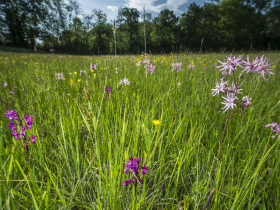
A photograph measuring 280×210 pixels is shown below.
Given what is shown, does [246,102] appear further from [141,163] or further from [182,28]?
[182,28]

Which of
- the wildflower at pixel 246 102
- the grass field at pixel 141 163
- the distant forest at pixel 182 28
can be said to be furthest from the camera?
the distant forest at pixel 182 28

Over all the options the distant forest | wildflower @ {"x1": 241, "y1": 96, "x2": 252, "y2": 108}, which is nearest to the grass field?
wildflower @ {"x1": 241, "y1": 96, "x2": 252, "y2": 108}

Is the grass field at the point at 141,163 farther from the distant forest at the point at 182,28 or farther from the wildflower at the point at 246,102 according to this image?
the distant forest at the point at 182,28

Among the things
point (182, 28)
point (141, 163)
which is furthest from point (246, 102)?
point (182, 28)

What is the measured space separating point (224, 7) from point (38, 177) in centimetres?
4535

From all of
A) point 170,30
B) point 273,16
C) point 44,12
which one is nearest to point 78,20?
point 44,12

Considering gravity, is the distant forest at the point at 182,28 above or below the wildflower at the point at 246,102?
above

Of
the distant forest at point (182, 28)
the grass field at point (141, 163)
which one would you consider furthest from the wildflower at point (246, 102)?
the distant forest at point (182, 28)

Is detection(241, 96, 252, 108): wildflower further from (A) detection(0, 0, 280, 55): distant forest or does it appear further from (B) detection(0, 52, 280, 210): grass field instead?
(A) detection(0, 0, 280, 55): distant forest

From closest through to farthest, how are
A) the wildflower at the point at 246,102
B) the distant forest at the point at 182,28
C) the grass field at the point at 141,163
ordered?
the grass field at the point at 141,163, the wildflower at the point at 246,102, the distant forest at the point at 182,28

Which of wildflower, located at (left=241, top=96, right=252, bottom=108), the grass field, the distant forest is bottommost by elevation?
the grass field

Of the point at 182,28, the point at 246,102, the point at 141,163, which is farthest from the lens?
the point at 182,28

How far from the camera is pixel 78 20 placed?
41000 mm

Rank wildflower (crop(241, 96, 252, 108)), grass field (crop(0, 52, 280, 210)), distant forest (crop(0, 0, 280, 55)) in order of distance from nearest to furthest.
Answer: grass field (crop(0, 52, 280, 210)) < wildflower (crop(241, 96, 252, 108)) < distant forest (crop(0, 0, 280, 55))
